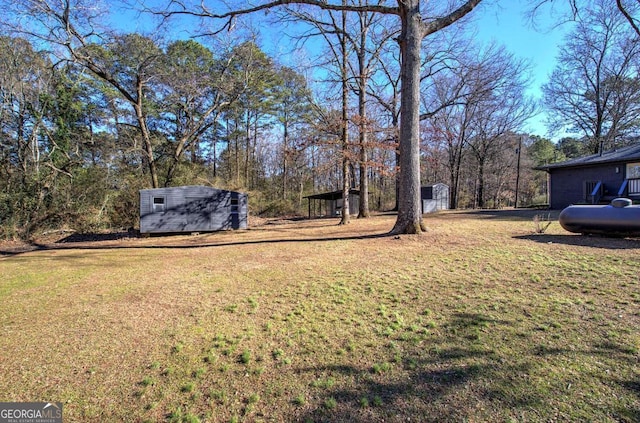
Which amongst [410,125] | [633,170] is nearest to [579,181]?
[633,170]

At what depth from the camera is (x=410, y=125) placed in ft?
26.3

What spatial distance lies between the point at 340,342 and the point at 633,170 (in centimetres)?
2057

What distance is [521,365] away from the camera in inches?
95.4

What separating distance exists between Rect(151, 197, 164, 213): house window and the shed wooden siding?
2239 centimetres

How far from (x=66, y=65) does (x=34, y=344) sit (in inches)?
639

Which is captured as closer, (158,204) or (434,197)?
(158,204)

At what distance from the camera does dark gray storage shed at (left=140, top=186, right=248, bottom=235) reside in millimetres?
13758

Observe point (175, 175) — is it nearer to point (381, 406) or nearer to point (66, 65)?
point (66, 65)

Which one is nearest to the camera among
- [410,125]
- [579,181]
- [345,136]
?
[410,125]

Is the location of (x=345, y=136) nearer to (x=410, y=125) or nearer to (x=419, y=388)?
(x=410, y=125)

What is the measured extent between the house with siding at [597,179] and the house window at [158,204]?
2200 cm

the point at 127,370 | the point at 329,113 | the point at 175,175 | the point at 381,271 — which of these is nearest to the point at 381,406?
the point at 127,370

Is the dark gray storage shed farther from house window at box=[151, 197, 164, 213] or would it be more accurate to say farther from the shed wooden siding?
the shed wooden siding

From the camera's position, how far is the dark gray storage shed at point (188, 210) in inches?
542
